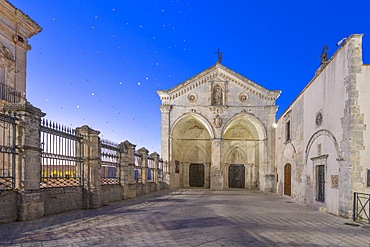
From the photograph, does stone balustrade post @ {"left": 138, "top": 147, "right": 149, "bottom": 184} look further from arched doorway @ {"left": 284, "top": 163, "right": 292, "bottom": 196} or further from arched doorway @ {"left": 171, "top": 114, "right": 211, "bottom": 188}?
arched doorway @ {"left": 171, "top": 114, "right": 211, "bottom": 188}

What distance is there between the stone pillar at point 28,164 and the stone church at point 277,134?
9.59 metres

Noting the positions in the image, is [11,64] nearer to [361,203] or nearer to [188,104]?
[188,104]

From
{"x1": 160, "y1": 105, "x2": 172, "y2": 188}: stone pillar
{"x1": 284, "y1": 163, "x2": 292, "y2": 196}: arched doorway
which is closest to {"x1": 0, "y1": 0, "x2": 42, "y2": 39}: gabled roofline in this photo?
{"x1": 160, "y1": 105, "x2": 172, "y2": 188}: stone pillar

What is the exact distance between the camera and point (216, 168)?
2658cm

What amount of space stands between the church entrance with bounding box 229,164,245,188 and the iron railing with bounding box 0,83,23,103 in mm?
20435

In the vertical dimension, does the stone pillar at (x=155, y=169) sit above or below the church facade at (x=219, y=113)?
below

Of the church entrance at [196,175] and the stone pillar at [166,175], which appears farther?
the church entrance at [196,175]

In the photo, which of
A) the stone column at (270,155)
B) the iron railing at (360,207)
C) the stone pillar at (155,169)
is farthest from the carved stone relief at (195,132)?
the iron railing at (360,207)

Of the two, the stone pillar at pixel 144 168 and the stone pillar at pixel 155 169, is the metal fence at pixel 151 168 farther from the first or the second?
the stone pillar at pixel 144 168

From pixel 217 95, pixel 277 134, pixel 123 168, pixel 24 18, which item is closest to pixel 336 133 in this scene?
pixel 123 168

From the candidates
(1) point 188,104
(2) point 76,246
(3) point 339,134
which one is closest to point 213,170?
(1) point 188,104

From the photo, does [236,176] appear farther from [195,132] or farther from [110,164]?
[110,164]

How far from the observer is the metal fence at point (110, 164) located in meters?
13.2

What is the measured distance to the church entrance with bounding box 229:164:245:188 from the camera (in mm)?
29859
